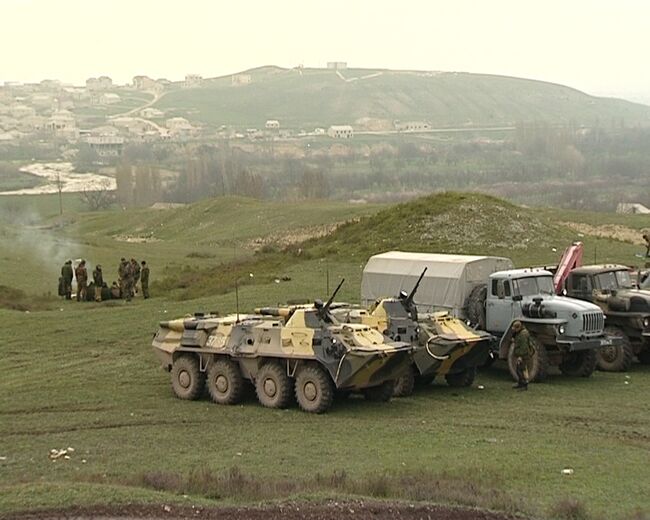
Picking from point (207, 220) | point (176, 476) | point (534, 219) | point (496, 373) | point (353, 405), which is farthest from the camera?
point (207, 220)

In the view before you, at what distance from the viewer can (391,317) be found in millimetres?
20406

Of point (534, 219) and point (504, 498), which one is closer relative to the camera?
point (504, 498)

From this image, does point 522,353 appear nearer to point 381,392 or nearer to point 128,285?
point 381,392

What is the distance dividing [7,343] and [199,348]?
809 cm

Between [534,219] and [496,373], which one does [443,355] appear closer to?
[496,373]

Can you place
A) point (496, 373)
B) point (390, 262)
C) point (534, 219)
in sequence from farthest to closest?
1. point (534, 219)
2. point (390, 262)
3. point (496, 373)

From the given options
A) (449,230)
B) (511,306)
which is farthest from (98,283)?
(511,306)

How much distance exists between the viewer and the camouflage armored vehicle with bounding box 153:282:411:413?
18359 millimetres

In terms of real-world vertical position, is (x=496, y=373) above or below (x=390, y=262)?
below

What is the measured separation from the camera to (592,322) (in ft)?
69.6

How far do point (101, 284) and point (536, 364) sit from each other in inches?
688

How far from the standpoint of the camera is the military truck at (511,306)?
21.2 m

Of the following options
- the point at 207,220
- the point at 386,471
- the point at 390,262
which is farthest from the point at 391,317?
the point at 207,220

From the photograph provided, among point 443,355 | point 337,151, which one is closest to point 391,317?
point 443,355
